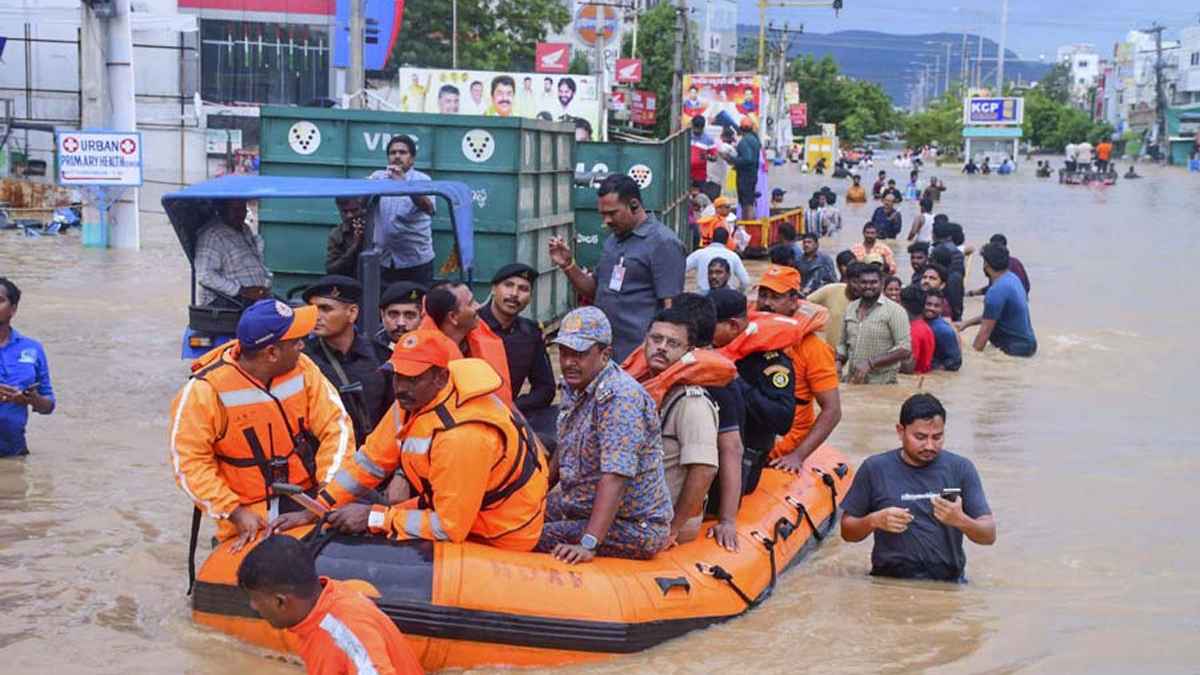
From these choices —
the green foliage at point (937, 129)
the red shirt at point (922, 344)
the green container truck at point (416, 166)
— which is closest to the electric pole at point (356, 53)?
the green container truck at point (416, 166)

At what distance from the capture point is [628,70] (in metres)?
54.6

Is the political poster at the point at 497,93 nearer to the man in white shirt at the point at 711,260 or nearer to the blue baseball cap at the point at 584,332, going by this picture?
the man in white shirt at the point at 711,260

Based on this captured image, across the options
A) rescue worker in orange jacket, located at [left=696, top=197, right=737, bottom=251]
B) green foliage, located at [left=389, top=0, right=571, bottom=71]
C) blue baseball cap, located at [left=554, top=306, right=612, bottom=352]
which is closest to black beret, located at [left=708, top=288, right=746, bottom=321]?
blue baseball cap, located at [left=554, top=306, right=612, bottom=352]

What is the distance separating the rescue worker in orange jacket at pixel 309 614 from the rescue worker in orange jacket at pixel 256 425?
1729mm

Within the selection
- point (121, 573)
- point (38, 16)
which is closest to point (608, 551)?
point (121, 573)

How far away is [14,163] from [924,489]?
29.7m

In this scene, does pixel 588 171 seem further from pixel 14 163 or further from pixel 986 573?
pixel 14 163

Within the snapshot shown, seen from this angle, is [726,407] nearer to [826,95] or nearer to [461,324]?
[461,324]

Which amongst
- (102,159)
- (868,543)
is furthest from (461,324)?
(102,159)

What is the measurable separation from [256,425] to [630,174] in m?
11.1

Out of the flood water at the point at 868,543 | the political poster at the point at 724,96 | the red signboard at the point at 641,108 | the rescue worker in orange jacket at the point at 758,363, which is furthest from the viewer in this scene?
the red signboard at the point at 641,108

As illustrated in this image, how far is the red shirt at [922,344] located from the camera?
14211 mm

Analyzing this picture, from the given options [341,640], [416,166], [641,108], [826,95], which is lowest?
[341,640]

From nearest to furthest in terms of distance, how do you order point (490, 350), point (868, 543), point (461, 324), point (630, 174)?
point (461, 324) → point (490, 350) → point (868, 543) → point (630, 174)
